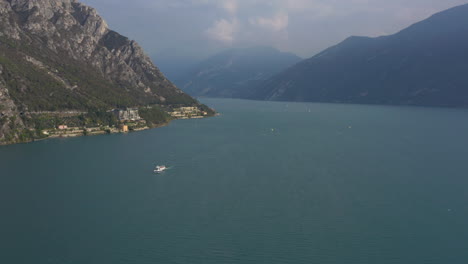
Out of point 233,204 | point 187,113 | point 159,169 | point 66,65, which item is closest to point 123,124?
point 66,65

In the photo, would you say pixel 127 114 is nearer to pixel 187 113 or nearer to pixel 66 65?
pixel 66 65

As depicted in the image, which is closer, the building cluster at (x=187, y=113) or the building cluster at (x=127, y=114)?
the building cluster at (x=127, y=114)

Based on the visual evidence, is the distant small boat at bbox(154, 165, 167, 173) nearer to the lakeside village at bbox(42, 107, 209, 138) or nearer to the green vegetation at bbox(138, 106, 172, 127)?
the lakeside village at bbox(42, 107, 209, 138)

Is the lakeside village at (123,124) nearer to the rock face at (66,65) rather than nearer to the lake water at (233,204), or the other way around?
the rock face at (66,65)

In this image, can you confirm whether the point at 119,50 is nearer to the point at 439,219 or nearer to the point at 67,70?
the point at 67,70

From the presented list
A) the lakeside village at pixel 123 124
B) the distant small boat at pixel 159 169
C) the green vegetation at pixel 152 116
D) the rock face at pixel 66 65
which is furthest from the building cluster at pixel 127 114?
the distant small boat at pixel 159 169

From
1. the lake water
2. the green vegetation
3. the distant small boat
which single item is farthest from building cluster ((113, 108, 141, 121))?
the distant small boat
